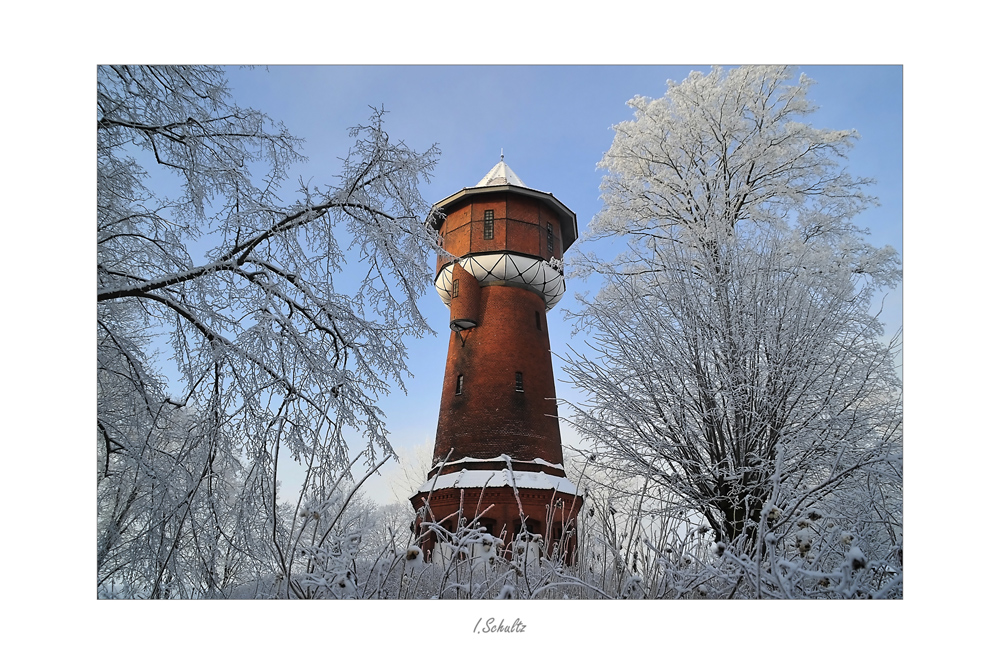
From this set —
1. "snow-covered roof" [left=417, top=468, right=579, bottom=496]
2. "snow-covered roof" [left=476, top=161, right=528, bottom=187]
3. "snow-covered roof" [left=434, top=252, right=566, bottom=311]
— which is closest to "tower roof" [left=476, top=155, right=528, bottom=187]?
"snow-covered roof" [left=476, top=161, right=528, bottom=187]

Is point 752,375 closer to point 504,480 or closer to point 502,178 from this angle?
point 504,480

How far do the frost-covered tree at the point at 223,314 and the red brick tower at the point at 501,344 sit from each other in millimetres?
7170

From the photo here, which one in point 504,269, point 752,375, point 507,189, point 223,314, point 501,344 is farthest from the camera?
point 504,269

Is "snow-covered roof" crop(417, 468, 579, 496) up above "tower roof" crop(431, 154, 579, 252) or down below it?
below

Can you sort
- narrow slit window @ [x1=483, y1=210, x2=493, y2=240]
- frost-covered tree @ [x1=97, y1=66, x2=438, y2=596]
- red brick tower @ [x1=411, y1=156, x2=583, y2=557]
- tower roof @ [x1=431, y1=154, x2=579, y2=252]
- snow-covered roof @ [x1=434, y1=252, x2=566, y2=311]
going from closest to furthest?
frost-covered tree @ [x1=97, y1=66, x2=438, y2=596], red brick tower @ [x1=411, y1=156, x2=583, y2=557], tower roof @ [x1=431, y1=154, x2=579, y2=252], narrow slit window @ [x1=483, y1=210, x2=493, y2=240], snow-covered roof @ [x1=434, y1=252, x2=566, y2=311]

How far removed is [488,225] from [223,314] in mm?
9238

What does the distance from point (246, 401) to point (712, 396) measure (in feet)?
11.0

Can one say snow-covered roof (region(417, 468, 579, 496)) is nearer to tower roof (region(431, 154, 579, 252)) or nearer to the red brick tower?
the red brick tower

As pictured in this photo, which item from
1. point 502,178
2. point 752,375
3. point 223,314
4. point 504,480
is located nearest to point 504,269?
point 502,178

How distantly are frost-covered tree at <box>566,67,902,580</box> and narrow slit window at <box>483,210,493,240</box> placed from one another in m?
6.58

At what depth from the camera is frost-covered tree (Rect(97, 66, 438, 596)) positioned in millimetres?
3957

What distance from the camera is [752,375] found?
4.83 m
